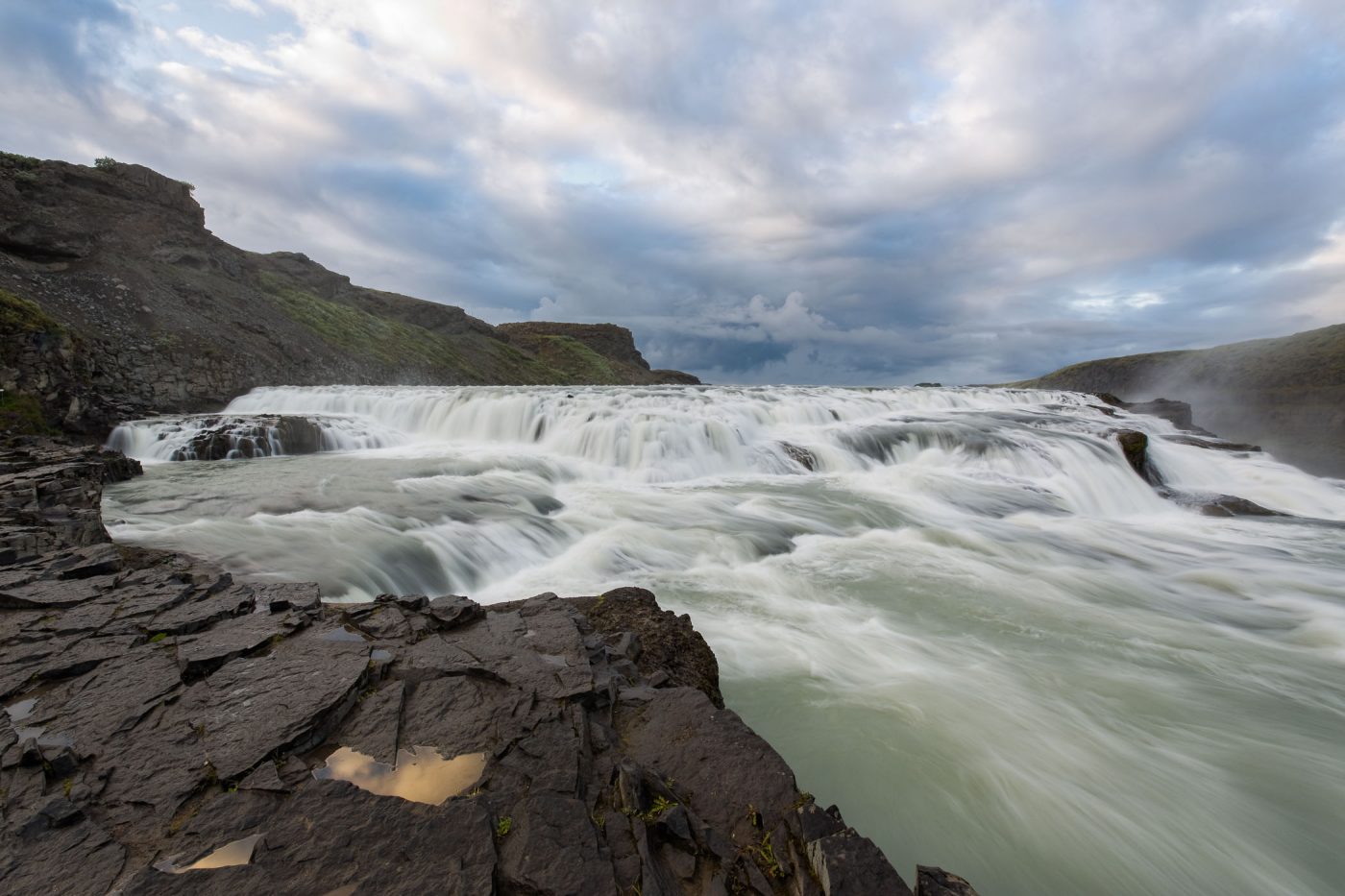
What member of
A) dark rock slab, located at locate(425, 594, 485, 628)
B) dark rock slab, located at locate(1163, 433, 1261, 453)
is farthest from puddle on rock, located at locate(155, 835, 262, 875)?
dark rock slab, located at locate(1163, 433, 1261, 453)

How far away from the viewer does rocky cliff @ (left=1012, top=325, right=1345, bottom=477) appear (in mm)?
28797

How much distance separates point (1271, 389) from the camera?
33.4m

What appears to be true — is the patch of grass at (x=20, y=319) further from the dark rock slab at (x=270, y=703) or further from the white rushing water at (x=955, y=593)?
the dark rock slab at (x=270, y=703)

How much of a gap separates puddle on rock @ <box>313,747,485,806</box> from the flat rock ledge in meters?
0.03

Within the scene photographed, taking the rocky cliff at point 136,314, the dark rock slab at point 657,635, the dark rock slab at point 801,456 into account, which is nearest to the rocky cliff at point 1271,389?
the dark rock slab at point 801,456

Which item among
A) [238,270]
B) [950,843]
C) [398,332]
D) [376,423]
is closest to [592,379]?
[398,332]

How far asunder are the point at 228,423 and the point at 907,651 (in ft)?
60.2

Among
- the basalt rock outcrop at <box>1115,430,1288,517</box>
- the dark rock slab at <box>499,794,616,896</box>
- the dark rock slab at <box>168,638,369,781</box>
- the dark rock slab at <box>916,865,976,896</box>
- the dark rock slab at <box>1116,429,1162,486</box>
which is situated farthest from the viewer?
the dark rock slab at <box>1116,429,1162,486</box>

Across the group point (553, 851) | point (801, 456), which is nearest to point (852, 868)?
point (553, 851)

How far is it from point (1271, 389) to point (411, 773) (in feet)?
160

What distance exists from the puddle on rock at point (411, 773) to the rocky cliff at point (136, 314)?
54.2ft

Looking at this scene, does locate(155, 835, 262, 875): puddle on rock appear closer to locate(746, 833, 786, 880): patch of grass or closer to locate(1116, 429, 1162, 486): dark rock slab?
locate(746, 833, 786, 880): patch of grass

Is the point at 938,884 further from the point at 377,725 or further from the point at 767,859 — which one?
the point at 377,725

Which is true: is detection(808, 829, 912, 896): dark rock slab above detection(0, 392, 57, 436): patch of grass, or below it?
below
